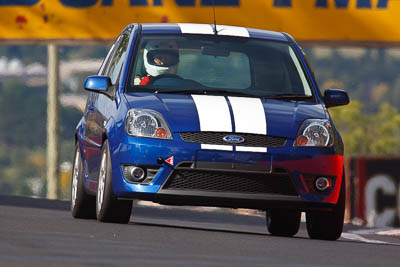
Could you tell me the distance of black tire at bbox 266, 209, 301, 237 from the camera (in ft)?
41.2

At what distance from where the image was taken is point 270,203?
10.8 meters

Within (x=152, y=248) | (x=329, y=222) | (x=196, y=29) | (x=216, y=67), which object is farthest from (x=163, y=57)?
(x=152, y=248)

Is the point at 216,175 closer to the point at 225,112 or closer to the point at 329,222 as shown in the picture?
the point at 225,112

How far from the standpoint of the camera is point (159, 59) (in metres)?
11.8

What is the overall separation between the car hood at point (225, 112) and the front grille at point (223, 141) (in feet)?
0.11

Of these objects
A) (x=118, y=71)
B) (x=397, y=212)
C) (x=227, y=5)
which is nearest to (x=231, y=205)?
(x=118, y=71)

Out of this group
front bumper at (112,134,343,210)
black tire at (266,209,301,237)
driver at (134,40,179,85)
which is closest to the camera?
front bumper at (112,134,343,210)

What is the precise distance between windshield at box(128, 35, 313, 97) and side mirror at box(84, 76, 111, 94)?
0.24 m

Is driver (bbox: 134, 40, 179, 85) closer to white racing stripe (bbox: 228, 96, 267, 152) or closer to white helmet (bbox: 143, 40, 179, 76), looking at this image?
white helmet (bbox: 143, 40, 179, 76)

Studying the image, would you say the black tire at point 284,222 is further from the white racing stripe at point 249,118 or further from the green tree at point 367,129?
the green tree at point 367,129

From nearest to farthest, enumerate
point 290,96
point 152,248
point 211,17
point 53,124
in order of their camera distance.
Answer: point 152,248 < point 290,96 < point 211,17 < point 53,124

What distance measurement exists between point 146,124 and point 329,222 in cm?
175

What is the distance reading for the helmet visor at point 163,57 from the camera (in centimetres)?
1175

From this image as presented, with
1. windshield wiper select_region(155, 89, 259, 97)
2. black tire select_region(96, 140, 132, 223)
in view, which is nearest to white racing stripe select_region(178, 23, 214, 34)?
windshield wiper select_region(155, 89, 259, 97)
